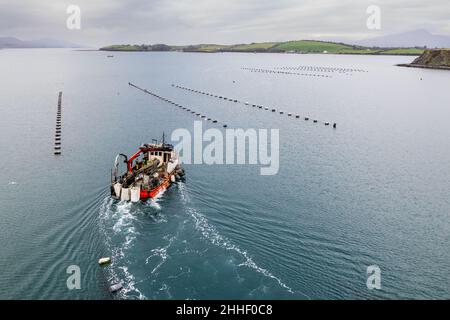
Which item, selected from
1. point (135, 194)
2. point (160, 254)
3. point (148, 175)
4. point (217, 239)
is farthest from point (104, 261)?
point (148, 175)

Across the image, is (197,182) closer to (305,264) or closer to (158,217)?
(158,217)

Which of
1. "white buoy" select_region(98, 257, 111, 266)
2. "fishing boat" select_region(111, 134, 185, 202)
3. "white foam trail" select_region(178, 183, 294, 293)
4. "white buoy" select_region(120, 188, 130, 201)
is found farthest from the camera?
"fishing boat" select_region(111, 134, 185, 202)

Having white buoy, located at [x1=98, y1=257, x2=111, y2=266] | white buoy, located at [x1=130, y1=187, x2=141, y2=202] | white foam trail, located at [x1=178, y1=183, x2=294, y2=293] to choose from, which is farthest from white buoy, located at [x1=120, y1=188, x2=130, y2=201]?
white buoy, located at [x1=98, y1=257, x2=111, y2=266]


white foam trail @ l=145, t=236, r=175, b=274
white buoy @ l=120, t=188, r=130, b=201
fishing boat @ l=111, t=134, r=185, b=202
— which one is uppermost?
fishing boat @ l=111, t=134, r=185, b=202

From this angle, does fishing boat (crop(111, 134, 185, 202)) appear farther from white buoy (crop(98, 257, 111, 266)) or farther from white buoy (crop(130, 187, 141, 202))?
white buoy (crop(98, 257, 111, 266))

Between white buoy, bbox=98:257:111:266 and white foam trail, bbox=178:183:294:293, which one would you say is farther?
white buoy, bbox=98:257:111:266

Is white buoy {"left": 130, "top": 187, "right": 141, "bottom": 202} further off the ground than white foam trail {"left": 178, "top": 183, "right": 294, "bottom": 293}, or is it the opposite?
white buoy {"left": 130, "top": 187, "right": 141, "bottom": 202}
